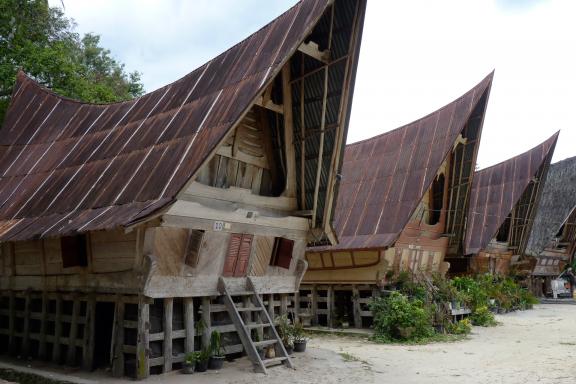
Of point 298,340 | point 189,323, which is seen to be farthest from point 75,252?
point 298,340

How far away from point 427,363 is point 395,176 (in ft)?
29.6

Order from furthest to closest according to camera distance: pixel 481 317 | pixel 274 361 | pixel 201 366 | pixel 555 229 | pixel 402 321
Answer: pixel 555 229 < pixel 481 317 < pixel 402 321 < pixel 274 361 < pixel 201 366

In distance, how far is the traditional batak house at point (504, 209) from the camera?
2572 cm

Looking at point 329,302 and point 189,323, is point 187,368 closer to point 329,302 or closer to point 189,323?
point 189,323

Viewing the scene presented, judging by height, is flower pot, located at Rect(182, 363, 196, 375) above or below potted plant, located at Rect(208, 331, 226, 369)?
below

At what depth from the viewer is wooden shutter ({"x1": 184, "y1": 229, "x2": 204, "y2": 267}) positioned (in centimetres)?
992

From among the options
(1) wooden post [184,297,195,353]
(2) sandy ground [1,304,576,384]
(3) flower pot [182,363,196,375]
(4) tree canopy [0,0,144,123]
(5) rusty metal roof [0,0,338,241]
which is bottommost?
(2) sandy ground [1,304,576,384]

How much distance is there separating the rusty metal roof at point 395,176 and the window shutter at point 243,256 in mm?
6351

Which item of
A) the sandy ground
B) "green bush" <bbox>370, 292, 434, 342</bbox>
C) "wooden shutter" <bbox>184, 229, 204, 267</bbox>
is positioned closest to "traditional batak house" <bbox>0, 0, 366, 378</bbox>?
"wooden shutter" <bbox>184, 229, 204, 267</bbox>

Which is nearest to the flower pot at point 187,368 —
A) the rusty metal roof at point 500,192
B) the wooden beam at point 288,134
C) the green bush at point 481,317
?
the wooden beam at point 288,134

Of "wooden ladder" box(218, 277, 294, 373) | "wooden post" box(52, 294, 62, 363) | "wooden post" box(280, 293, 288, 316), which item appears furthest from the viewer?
"wooden post" box(280, 293, 288, 316)

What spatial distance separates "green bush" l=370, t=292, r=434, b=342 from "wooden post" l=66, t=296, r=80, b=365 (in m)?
8.32

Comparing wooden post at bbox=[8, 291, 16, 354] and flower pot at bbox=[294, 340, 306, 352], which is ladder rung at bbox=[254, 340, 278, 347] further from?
wooden post at bbox=[8, 291, 16, 354]

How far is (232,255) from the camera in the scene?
10.9 meters
